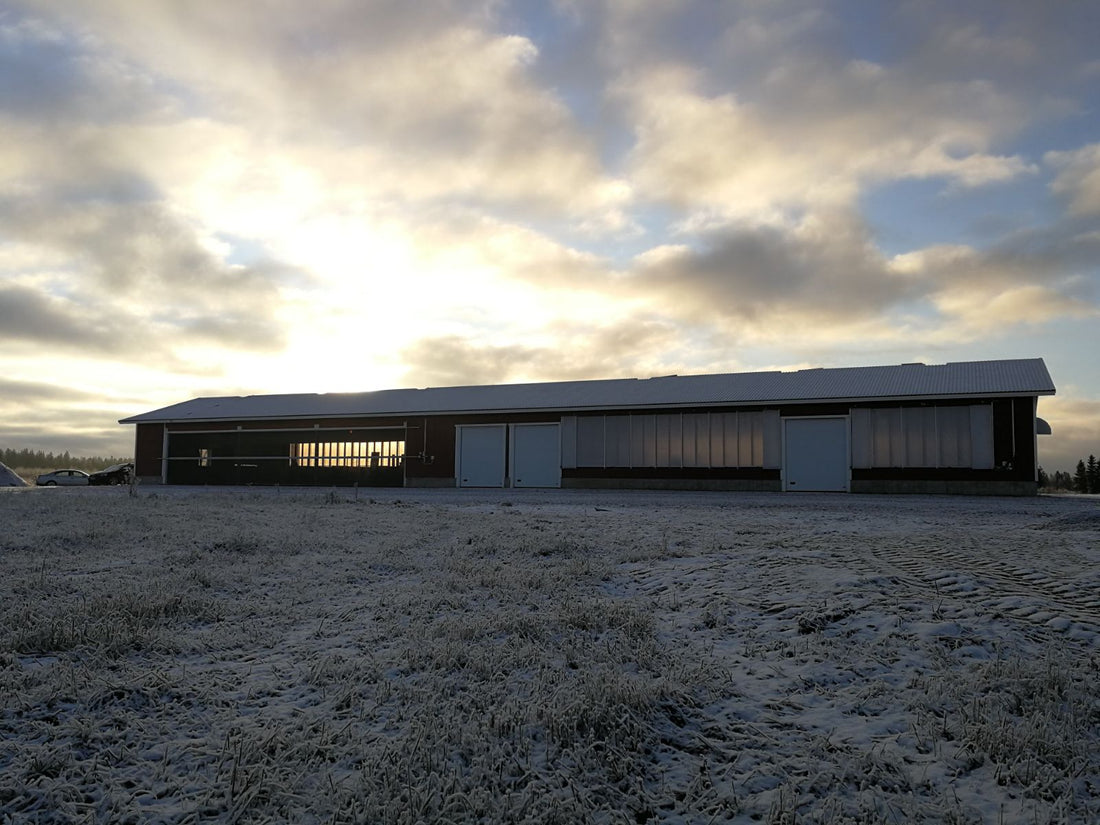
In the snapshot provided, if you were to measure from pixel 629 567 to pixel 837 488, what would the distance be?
72.7ft

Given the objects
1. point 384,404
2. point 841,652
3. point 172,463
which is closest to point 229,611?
point 841,652

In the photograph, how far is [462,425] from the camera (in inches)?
1385

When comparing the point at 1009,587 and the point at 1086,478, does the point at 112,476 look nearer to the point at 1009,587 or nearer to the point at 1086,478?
the point at 1009,587

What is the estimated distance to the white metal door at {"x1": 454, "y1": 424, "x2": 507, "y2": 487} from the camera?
34406 millimetres

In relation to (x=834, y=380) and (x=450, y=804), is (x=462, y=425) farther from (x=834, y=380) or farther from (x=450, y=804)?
(x=450, y=804)

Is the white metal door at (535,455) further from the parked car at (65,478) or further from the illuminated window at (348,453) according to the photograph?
the parked car at (65,478)

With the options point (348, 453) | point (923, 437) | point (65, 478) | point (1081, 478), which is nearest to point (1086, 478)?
point (1081, 478)

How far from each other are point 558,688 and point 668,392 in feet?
94.4

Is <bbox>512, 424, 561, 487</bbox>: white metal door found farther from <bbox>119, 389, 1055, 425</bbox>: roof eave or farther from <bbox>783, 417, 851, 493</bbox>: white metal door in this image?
<bbox>783, 417, 851, 493</bbox>: white metal door

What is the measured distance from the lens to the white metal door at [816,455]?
93.6 ft

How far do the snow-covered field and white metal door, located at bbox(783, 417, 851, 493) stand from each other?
20184mm

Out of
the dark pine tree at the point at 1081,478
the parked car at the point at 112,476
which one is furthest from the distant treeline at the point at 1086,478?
the parked car at the point at 112,476

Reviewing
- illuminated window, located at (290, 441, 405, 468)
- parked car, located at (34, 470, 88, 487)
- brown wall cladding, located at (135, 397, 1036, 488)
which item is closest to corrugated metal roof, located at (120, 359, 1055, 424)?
brown wall cladding, located at (135, 397, 1036, 488)

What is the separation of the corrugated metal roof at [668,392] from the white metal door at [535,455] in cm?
123
